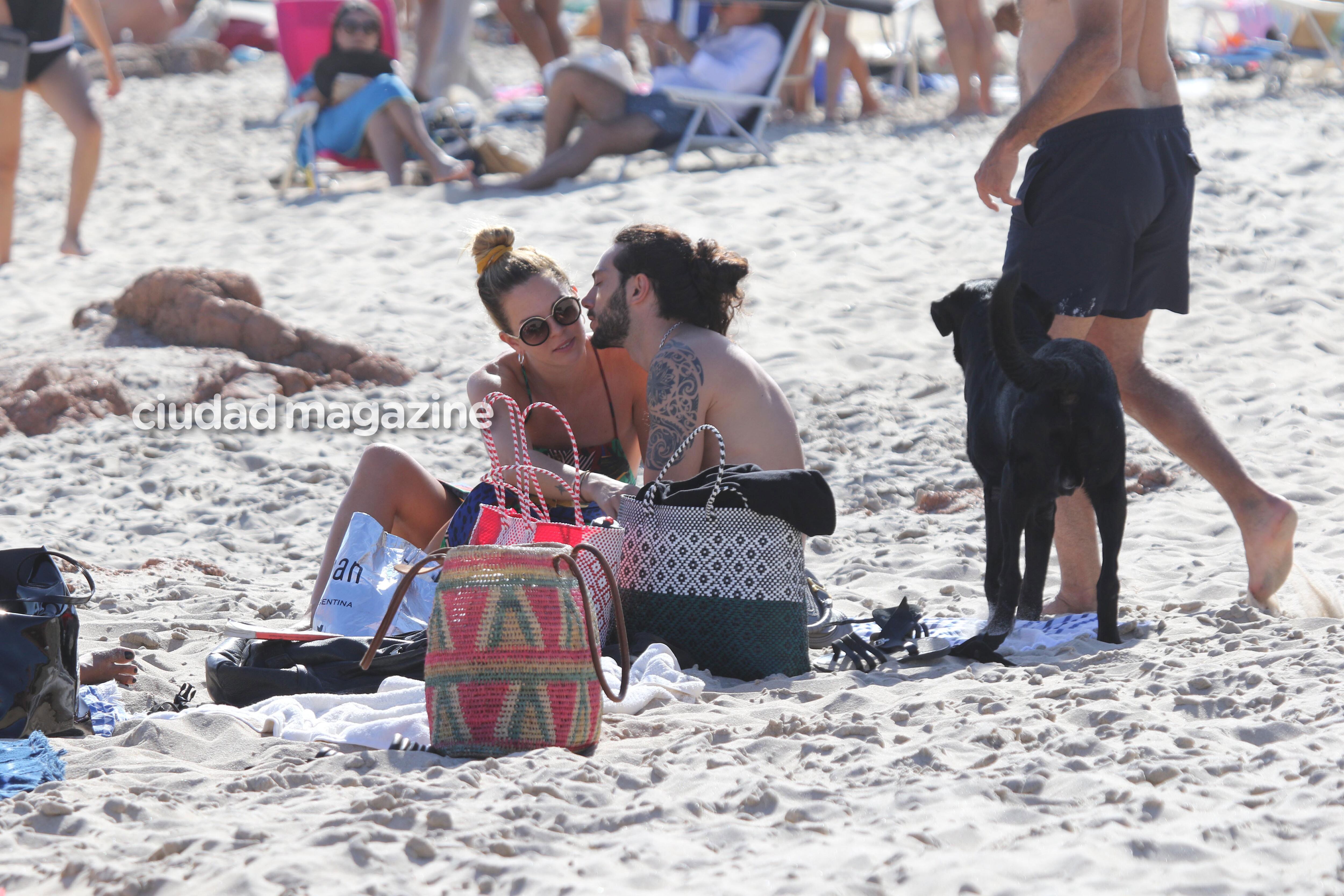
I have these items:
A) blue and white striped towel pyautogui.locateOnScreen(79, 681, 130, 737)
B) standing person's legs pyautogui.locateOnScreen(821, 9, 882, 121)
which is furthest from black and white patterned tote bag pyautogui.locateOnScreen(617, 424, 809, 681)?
standing person's legs pyautogui.locateOnScreen(821, 9, 882, 121)

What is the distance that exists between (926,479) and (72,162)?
5.22 meters

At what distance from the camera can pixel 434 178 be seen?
8.69m

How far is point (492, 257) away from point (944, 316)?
122 centimetres

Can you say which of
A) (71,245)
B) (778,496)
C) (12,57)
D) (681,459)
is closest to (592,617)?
(778,496)

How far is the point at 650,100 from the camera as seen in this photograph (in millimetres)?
8586

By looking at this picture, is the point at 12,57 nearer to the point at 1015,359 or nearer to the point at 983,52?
the point at 1015,359

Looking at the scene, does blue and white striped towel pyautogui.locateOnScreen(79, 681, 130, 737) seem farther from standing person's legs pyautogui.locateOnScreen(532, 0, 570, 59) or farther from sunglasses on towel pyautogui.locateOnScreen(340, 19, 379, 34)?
standing person's legs pyautogui.locateOnScreen(532, 0, 570, 59)

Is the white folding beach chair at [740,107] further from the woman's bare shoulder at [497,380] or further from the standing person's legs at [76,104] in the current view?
the woman's bare shoulder at [497,380]

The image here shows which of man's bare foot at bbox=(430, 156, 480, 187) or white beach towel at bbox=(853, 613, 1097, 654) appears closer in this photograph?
white beach towel at bbox=(853, 613, 1097, 654)

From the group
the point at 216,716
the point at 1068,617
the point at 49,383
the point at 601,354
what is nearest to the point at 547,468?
the point at 601,354

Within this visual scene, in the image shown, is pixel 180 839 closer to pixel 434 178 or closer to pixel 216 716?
pixel 216 716

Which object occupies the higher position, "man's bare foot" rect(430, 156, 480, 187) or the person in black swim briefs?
the person in black swim briefs

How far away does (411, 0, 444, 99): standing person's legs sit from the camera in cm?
1163

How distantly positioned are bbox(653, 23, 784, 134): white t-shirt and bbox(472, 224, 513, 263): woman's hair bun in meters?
5.45
